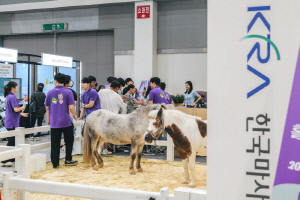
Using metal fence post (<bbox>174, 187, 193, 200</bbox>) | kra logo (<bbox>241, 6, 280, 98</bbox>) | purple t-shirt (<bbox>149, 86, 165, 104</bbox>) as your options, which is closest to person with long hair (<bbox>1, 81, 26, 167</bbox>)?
purple t-shirt (<bbox>149, 86, 165, 104</bbox>)

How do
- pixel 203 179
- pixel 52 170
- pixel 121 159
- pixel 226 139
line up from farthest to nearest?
pixel 121 159
pixel 52 170
pixel 203 179
pixel 226 139

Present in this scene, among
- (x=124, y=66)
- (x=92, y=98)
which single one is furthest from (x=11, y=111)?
(x=124, y=66)

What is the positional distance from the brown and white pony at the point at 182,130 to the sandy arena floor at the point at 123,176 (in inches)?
21.6

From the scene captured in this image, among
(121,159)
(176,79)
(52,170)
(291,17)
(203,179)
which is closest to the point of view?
(291,17)

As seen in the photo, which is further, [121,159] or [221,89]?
[121,159]

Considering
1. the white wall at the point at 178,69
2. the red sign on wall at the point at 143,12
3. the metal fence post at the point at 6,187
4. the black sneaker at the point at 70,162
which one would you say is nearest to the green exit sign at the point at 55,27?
the white wall at the point at 178,69

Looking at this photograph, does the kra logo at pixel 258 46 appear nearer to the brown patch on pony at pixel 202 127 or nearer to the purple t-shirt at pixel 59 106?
the brown patch on pony at pixel 202 127

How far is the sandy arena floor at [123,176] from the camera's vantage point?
505cm

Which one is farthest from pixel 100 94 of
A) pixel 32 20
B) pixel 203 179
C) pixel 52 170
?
pixel 32 20

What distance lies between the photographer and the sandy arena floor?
5.05 m

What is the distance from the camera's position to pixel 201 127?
191 inches

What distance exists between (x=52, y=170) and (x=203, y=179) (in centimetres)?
262

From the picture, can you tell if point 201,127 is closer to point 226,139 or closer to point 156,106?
point 156,106

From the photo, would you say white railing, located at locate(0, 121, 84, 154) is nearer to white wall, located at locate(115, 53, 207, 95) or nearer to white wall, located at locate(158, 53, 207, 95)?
white wall, located at locate(115, 53, 207, 95)
